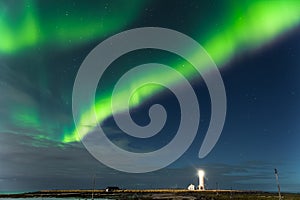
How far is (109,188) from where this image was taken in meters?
196

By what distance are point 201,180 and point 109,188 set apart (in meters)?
61.3

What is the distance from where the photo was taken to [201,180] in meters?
185
